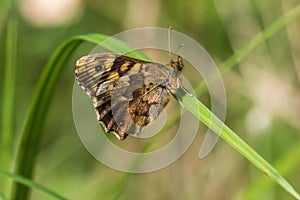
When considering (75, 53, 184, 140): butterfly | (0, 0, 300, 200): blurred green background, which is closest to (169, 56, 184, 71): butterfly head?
(75, 53, 184, 140): butterfly

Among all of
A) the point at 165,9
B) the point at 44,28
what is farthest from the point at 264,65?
the point at 44,28

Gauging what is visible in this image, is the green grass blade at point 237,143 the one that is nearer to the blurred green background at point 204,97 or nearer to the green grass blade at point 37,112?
the green grass blade at point 37,112

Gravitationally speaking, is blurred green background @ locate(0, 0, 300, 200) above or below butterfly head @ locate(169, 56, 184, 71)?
below

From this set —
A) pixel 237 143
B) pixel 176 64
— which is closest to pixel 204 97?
pixel 176 64

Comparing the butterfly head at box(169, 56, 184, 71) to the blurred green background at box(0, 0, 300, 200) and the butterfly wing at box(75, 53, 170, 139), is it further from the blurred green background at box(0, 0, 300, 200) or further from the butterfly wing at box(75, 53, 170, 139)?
the blurred green background at box(0, 0, 300, 200)

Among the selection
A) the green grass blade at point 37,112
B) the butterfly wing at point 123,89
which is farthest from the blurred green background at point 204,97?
the butterfly wing at point 123,89
